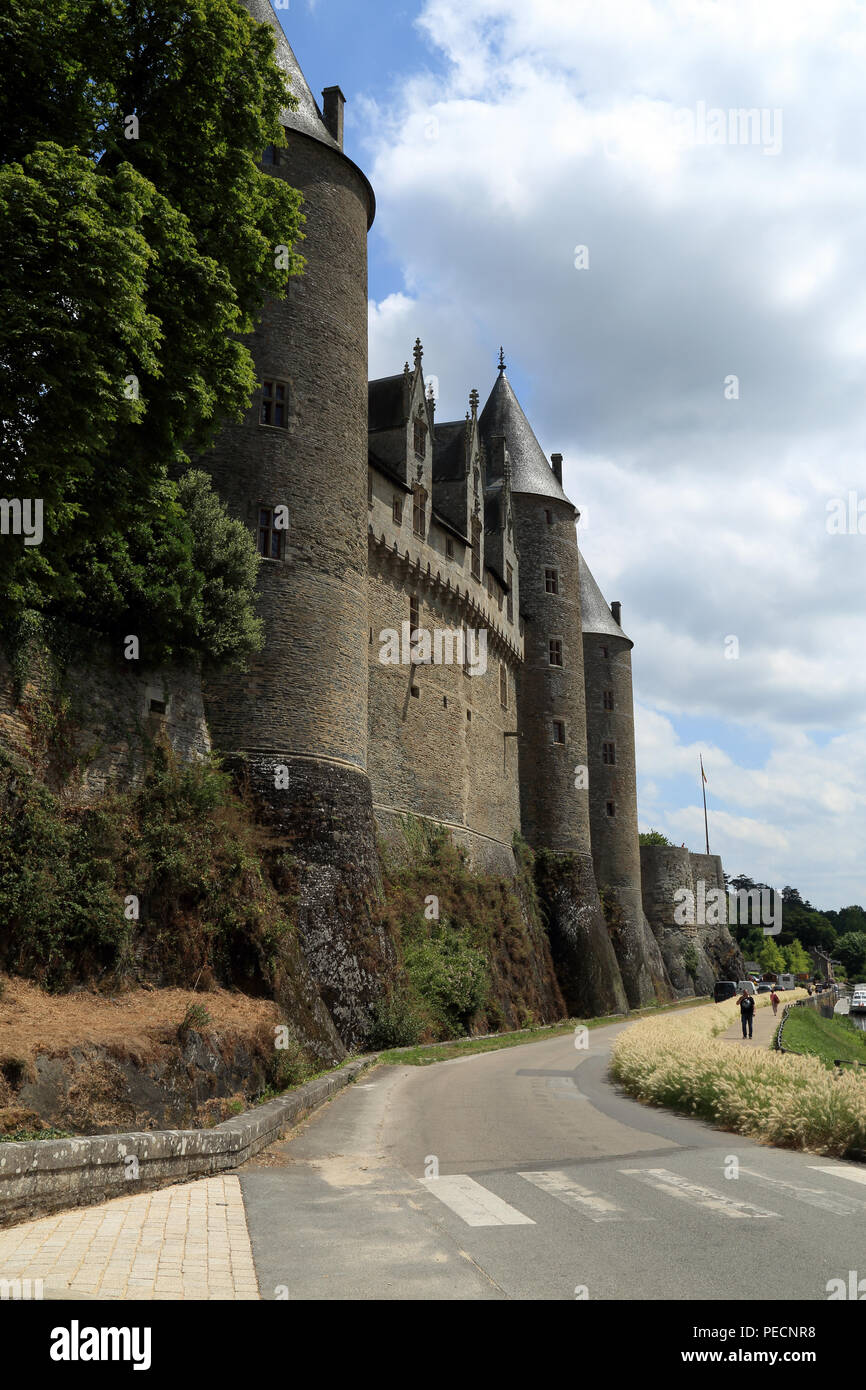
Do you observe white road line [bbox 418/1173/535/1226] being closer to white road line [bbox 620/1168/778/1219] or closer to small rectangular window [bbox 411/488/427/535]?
white road line [bbox 620/1168/778/1219]

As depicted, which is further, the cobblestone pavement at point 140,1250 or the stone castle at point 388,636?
the stone castle at point 388,636

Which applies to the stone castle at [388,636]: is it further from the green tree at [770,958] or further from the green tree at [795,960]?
the green tree at [795,960]

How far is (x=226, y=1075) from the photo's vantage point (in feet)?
44.9

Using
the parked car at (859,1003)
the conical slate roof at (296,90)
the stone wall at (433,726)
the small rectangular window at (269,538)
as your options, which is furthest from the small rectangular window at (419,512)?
the parked car at (859,1003)

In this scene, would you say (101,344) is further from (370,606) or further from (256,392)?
(370,606)

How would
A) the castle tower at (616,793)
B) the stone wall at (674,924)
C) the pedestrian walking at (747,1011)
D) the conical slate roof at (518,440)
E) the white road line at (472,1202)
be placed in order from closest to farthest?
the white road line at (472,1202) → the pedestrian walking at (747,1011) → the conical slate roof at (518,440) → the castle tower at (616,793) → the stone wall at (674,924)

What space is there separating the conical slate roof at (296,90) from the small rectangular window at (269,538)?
10167 mm

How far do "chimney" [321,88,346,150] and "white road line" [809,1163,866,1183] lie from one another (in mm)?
27262

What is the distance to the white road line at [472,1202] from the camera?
776 centimetres

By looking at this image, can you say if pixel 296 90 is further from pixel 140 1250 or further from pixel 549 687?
pixel 140 1250

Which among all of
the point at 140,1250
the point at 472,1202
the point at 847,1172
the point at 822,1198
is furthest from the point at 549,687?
the point at 140,1250

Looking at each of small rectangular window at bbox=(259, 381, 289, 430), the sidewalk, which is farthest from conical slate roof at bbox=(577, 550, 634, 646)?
small rectangular window at bbox=(259, 381, 289, 430)

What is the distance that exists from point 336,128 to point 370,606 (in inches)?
508

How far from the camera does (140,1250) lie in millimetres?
6785
